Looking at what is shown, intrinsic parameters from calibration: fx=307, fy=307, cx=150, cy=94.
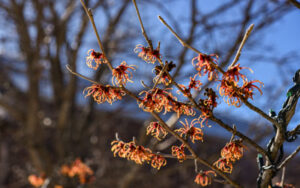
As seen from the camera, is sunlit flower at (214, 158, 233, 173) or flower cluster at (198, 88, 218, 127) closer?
flower cluster at (198, 88, 218, 127)

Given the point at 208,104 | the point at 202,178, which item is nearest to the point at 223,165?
the point at 202,178

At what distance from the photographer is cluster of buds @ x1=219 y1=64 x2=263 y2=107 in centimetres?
70

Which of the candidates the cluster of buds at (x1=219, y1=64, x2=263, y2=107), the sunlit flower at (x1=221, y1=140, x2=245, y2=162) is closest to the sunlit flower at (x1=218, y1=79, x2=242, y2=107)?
the cluster of buds at (x1=219, y1=64, x2=263, y2=107)

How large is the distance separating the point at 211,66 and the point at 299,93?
220 mm

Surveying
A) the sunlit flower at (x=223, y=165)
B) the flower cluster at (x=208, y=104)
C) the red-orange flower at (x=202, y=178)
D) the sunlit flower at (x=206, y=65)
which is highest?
the sunlit flower at (x=206, y=65)

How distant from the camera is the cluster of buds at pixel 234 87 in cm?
70

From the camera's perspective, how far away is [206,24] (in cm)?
275

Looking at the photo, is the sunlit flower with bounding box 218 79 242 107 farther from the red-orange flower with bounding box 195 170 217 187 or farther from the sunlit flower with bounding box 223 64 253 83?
the red-orange flower with bounding box 195 170 217 187

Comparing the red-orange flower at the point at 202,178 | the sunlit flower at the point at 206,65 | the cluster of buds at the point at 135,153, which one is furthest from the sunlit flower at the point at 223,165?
the sunlit flower at the point at 206,65

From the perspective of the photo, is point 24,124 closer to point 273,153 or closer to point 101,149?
point 101,149

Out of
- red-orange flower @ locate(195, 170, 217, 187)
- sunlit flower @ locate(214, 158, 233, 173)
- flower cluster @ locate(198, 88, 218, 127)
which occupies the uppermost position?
flower cluster @ locate(198, 88, 218, 127)

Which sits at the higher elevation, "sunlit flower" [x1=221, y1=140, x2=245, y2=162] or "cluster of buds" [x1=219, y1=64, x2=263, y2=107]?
"cluster of buds" [x1=219, y1=64, x2=263, y2=107]

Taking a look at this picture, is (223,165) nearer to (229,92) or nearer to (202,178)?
(202,178)

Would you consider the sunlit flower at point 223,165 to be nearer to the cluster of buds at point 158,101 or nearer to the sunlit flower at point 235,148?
the sunlit flower at point 235,148
